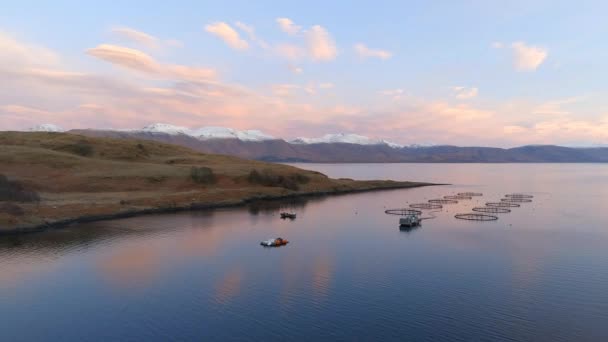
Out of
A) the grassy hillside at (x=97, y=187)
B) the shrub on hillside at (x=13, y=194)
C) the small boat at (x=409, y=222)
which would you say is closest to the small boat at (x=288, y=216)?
the grassy hillside at (x=97, y=187)

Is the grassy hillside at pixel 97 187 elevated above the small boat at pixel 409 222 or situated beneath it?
elevated above

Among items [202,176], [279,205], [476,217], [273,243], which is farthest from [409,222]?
[202,176]

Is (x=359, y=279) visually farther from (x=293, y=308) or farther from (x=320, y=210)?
(x=320, y=210)

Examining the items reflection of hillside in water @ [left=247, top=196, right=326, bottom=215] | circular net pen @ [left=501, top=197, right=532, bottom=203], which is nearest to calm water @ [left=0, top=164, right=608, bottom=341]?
reflection of hillside in water @ [left=247, top=196, right=326, bottom=215]

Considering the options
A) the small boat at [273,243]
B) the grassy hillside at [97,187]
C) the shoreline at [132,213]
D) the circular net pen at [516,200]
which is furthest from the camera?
the circular net pen at [516,200]

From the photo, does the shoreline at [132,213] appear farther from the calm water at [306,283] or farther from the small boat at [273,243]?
the small boat at [273,243]

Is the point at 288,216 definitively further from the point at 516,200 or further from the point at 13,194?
the point at 516,200

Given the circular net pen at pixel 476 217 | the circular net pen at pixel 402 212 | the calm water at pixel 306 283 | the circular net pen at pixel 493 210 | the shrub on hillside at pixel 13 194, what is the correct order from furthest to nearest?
the circular net pen at pixel 493 210 → the circular net pen at pixel 402 212 → the circular net pen at pixel 476 217 → the shrub on hillside at pixel 13 194 → the calm water at pixel 306 283

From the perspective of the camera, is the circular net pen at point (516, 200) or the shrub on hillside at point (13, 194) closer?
the shrub on hillside at point (13, 194)
